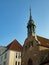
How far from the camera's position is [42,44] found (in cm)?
4153

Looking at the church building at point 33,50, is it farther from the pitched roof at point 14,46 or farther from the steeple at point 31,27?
the pitched roof at point 14,46

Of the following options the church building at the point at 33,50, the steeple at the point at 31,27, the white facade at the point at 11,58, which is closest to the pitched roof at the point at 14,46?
the white facade at the point at 11,58

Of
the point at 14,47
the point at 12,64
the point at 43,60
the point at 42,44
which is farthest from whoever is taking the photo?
the point at 14,47

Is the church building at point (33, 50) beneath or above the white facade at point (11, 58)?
above

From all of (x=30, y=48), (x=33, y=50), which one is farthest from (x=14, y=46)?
(x=33, y=50)

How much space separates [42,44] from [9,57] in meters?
15.5

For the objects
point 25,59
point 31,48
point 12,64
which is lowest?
A: point 12,64

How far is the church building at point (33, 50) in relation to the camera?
39.3 meters

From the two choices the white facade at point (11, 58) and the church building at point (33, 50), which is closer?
the church building at point (33, 50)

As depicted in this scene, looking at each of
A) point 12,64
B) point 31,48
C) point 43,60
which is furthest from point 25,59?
point 12,64

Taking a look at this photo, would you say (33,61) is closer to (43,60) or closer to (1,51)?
(43,60)

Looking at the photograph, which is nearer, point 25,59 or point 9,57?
point 25,59

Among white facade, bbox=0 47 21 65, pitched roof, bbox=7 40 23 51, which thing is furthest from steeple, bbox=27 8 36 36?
pitched roof, bbox=7 40 23 51

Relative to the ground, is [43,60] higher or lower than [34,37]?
lower
